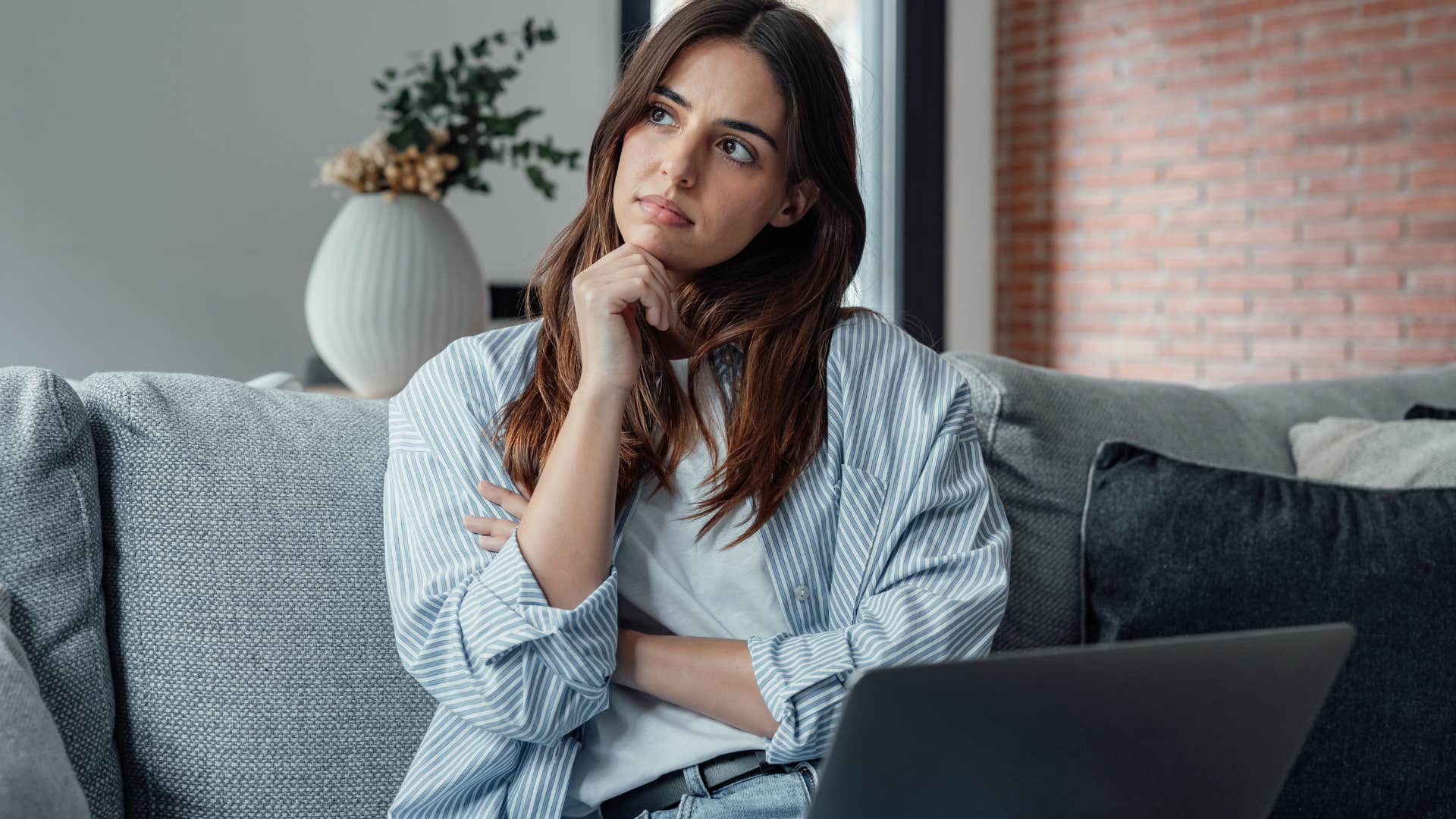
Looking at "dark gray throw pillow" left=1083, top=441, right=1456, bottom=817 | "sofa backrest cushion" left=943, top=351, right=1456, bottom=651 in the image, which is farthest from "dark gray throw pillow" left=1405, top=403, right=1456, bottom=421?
"dark gray throw pillow" left=1083, top=441, right=1456, bottom=817

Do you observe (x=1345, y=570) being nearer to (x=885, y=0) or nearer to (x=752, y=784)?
(x=752, y=784)

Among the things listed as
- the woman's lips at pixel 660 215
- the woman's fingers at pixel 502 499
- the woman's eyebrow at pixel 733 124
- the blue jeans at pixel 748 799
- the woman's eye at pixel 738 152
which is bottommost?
the blue jeans at pixel 748 799

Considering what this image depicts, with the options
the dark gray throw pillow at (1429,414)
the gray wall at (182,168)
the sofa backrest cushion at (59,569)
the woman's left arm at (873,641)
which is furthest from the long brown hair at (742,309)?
the gray wall at (182,168)

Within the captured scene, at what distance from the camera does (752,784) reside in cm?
104

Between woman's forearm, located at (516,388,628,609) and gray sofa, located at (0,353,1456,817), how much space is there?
0.25 meters

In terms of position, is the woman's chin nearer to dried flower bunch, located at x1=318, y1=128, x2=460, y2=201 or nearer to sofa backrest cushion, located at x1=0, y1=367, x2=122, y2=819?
sofa backrest cushion, located at x1=0, y1=367, x2=122, y2=819

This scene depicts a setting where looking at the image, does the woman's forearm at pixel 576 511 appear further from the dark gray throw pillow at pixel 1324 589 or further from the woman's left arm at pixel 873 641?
the dark gray throw pillow at pixel 1324 589

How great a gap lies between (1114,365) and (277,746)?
4018 millimetres

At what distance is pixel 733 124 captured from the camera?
115 centimetres

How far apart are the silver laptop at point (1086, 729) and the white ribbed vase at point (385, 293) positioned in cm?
134

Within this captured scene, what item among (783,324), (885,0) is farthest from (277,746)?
(885,0)

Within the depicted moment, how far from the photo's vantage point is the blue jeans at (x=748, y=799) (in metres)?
1.02

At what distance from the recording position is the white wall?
4586mm

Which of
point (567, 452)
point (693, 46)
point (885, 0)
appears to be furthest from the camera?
point (885, 0)
